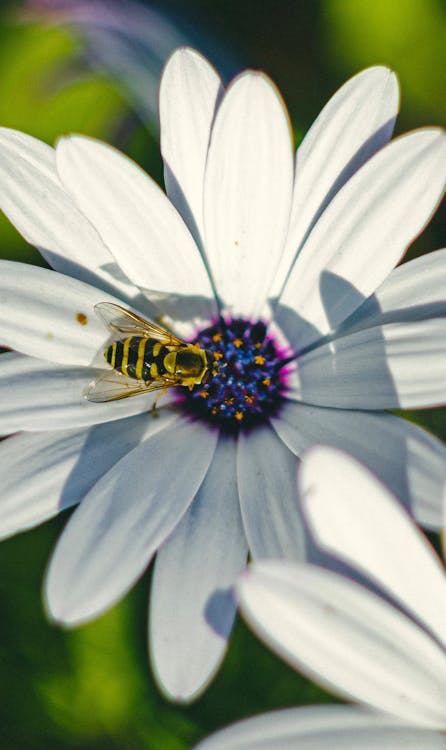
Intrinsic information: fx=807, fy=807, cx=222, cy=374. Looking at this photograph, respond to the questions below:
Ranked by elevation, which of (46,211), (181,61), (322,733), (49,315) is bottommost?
(322,733)

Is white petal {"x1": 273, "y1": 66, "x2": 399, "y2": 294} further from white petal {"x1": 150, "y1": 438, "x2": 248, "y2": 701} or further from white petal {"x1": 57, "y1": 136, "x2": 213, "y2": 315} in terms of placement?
white petal {"x1": 150, "y1": 438, "x2": 248, "y2": 701}

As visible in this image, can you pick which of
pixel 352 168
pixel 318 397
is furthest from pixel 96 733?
pixel 352 168

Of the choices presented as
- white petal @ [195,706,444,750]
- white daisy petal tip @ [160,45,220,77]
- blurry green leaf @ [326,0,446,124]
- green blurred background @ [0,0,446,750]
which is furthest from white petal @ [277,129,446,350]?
blurry green leaf @ [326,0,446,124]

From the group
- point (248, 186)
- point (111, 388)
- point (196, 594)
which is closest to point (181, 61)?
point (248, 186)

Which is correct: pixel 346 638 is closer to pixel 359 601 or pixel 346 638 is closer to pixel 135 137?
pixel 359 601

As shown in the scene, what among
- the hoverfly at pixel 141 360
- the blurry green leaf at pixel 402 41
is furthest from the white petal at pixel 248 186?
the blurry green leaf at pixel 402 41

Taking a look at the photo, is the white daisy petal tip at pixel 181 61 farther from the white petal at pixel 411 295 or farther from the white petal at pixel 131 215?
the white petal at pixel 411 295

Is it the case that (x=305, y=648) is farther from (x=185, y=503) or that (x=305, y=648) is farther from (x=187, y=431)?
(x=187, y=431)
